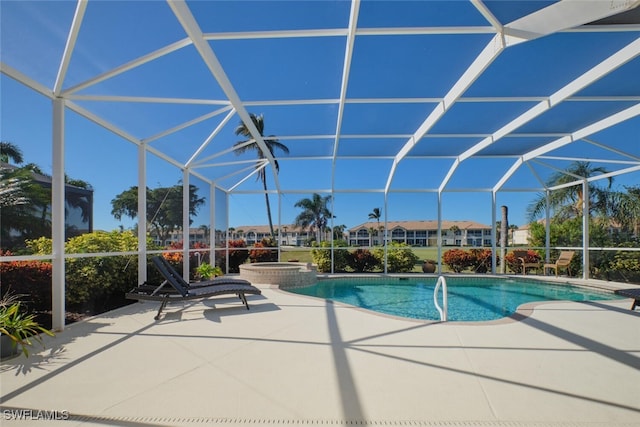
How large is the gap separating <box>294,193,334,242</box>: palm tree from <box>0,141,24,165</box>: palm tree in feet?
34.3

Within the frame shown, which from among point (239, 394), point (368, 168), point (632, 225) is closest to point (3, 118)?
point (239, 394)

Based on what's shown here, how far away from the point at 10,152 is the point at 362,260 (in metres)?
11.2

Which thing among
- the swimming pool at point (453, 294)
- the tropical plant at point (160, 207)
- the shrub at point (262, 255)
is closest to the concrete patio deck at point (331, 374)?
the swimming pool at point (453, 294)

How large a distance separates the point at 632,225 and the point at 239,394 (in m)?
13.2

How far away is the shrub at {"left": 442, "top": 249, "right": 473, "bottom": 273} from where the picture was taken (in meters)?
14.2

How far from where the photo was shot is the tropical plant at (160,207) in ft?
26.0

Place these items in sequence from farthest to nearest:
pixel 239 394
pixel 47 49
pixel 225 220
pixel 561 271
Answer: pixel 225 220, pixel 561 271, pixel 47 49, pixel 239 394

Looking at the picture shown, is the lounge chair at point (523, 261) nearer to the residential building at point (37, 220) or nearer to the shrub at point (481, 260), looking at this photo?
the shrub at point (481, 260)

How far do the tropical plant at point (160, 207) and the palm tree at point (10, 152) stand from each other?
2.54 m

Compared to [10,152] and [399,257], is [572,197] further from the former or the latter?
[10,152]

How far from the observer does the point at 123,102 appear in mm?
5773

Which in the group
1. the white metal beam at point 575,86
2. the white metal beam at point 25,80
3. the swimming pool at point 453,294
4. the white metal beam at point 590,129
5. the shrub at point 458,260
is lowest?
the swimming pool at point 453,294

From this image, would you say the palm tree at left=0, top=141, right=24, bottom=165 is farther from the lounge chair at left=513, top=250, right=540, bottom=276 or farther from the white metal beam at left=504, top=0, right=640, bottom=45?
the lounge chair at left=513, top=250, right=540, bottom=276

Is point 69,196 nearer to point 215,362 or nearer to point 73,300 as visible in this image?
point 73,300
